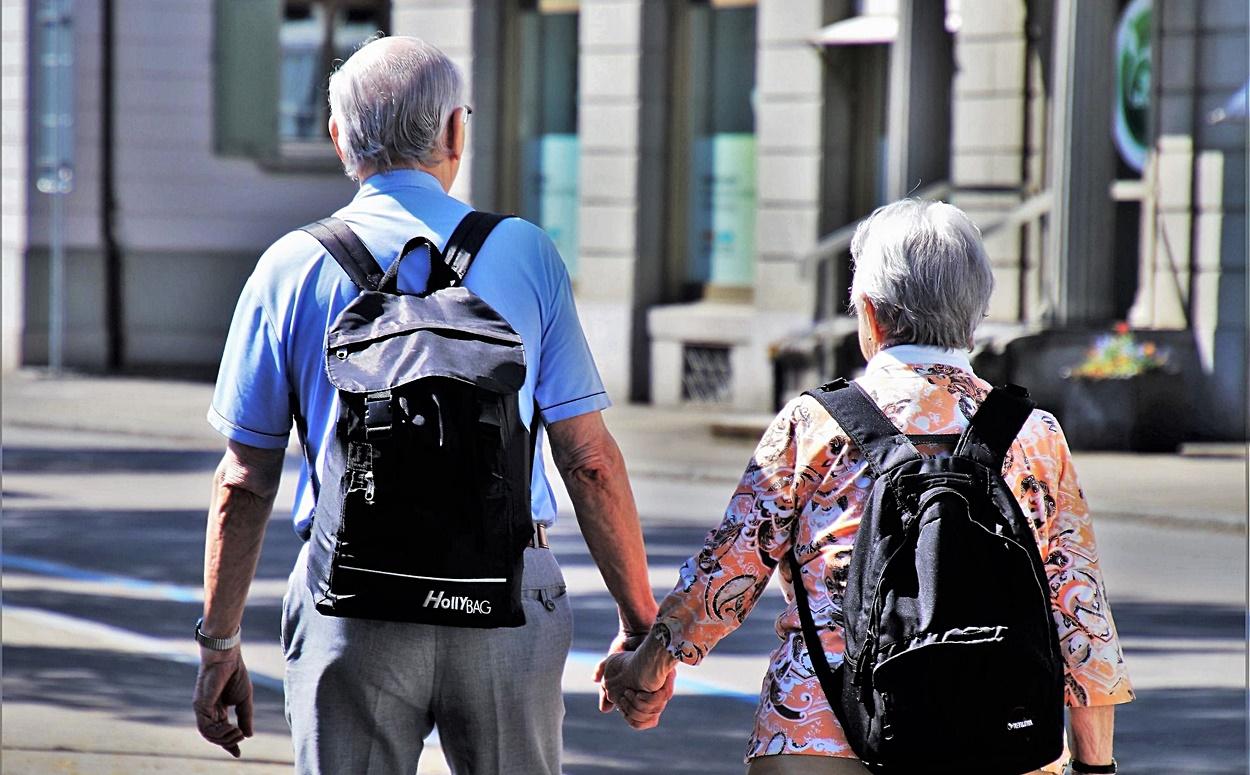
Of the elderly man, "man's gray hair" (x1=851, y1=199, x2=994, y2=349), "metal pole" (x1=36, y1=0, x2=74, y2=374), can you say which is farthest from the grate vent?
"man's gray hair" (x1=851, y1=199, x2=994, y2=349)

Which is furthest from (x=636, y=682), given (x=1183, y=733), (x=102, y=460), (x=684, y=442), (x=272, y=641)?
(x=684, y=442)

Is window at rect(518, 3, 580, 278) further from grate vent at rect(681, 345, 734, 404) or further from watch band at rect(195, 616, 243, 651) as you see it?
watch band at rect(195, 616, 243, 651)

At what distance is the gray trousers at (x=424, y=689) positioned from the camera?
332 centimetres

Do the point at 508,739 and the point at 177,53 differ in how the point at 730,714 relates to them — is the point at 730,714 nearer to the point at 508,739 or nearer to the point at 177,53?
the point at 508,739

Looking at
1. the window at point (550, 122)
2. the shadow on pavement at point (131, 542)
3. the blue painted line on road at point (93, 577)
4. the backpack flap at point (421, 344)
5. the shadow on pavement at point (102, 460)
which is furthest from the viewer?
the window at point (550, 122)

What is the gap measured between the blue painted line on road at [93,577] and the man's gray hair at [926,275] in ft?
23.0

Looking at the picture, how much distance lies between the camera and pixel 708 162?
21625 millimetres

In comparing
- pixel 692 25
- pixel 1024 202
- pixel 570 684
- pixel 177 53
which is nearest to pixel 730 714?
pixel 570 684

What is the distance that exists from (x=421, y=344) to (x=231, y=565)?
0.67 meters

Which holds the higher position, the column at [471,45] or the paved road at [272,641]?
the column at [471,45]

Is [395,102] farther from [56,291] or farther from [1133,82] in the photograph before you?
[56,291]

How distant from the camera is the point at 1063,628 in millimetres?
3402

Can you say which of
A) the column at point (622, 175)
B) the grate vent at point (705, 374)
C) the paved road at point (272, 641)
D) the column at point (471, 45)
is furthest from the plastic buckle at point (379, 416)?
the column at point (471, 45)

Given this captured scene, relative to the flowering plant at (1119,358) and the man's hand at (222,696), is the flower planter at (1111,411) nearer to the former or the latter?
the flowering plant at (1119,358)
